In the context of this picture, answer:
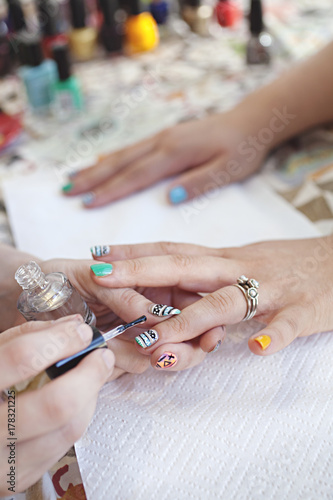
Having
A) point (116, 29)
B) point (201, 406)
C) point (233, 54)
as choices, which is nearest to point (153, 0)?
point (116, 29)

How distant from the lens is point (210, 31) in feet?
4.71

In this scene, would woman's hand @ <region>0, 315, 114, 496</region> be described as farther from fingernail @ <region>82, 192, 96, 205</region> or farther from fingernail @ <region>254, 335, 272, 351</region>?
fingernail @ <region>82, 192, 96, 205</region>

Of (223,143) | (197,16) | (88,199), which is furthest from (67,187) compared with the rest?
(197,16)

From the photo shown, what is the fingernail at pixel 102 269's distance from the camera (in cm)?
60

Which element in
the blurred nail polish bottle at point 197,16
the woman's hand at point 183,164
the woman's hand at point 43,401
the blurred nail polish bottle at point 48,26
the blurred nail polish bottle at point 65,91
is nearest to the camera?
the woman's hand at point 43,401

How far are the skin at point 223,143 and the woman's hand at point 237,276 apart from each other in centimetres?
27

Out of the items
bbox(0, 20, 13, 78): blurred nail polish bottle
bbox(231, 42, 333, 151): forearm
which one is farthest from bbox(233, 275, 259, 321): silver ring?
bbox(0, 20, 13, 78): blurred nail polish bottle

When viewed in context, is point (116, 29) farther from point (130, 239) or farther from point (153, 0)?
point (130, 239)

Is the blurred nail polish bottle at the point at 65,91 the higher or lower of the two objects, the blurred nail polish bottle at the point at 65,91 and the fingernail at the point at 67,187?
the higher

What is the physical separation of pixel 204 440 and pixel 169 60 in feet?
3.52

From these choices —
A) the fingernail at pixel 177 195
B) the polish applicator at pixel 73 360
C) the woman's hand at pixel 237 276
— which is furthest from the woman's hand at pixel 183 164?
the polish applicator at pixel 73 360

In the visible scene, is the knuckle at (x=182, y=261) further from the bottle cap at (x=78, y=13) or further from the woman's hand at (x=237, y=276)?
the bottle cap at (x=78, y=13)

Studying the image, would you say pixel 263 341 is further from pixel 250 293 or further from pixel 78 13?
pixel 78 13
